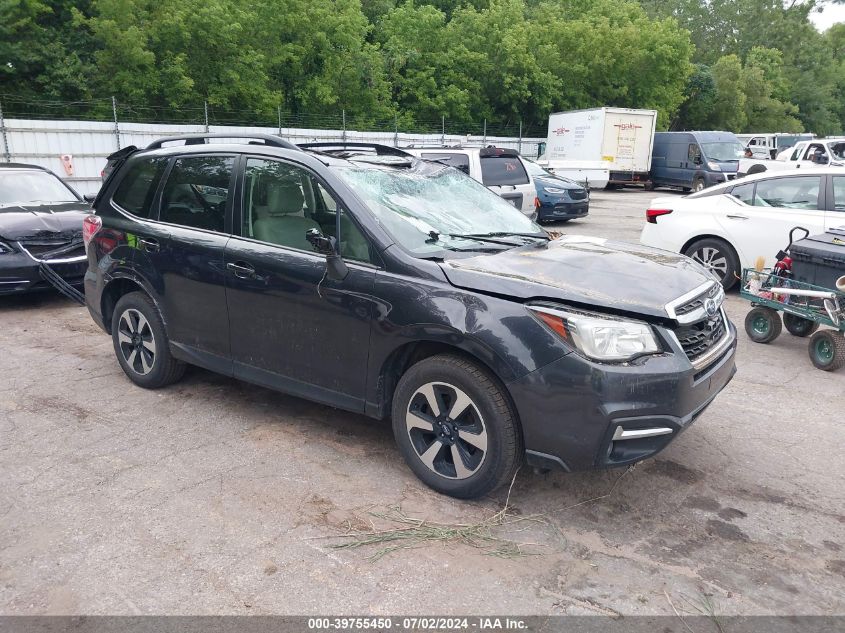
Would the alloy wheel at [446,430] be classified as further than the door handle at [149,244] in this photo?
No

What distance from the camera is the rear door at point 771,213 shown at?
7930 mm

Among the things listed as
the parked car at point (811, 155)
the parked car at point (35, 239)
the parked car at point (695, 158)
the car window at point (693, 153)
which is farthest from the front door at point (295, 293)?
the car window at point (693, 153)

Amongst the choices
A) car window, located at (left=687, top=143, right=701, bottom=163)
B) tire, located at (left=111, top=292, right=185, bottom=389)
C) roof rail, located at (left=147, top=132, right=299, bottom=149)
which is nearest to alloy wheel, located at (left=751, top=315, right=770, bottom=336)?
roof rail, located at (left=147, top=132, right=299, bottom=149)

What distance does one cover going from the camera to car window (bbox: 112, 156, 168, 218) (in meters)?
5.08

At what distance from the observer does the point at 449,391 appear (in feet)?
11.7

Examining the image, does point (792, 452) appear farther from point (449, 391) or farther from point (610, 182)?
point (610, 182)

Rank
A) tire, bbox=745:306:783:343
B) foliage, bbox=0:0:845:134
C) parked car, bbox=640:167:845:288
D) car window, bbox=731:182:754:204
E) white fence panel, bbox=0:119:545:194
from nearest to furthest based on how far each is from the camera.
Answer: tire, bbox=745:306:783:343
parked car, bbox=640:167:845:288
car window, bbox=731:182:754:204
white fence panel, bbox=0:119:545:194
foliage, bbox=0:0:845:134

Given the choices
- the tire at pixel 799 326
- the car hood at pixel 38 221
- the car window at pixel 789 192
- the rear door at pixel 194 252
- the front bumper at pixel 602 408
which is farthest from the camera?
the car window at pixel 789 192

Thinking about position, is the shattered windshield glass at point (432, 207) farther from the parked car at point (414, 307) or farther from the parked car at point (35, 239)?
the parked car at point (35, 239)

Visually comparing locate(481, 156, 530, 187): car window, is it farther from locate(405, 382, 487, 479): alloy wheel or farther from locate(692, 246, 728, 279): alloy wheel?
locate(405, 382, 487, 479): alloy wheel

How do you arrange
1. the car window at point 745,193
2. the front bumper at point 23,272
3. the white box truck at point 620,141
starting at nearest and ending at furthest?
the front bumper at point 23,272 < the car window at point 745,193 < the white box truck at point 620,141

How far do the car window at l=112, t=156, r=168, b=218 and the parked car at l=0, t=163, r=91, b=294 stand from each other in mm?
2969

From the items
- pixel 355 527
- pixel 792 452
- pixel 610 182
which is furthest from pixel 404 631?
pixel 610 182

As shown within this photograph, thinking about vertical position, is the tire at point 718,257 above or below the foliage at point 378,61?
below
